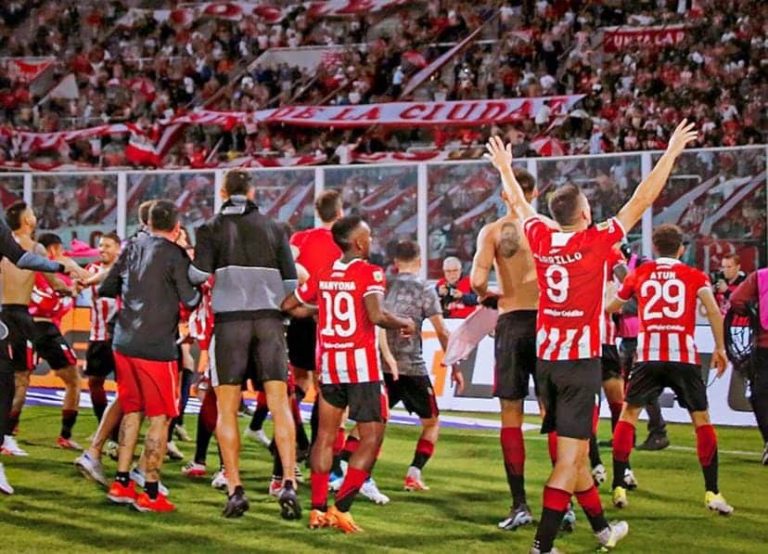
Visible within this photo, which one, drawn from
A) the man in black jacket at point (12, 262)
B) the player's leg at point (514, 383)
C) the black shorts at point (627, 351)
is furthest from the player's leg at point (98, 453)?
the black shorts at point (627, 351)

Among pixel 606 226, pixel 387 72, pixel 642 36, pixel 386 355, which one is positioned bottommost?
pixel 386 355

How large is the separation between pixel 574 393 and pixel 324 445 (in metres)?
1.68

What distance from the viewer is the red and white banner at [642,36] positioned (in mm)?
23328

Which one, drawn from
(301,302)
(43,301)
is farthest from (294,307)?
(43,301)

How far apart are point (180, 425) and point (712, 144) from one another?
1210cm

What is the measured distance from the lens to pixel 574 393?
6266 millimetres

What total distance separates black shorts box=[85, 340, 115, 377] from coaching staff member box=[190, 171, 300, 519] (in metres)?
3.02

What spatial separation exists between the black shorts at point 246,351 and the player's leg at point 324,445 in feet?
1.47

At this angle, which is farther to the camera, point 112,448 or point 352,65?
point 352,65

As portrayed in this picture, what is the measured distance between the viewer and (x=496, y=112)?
22.7 metres

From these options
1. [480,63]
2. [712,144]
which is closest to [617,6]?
[480,63]

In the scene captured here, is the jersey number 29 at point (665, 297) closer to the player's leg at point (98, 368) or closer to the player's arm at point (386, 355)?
the player's arm at point (386, 355)

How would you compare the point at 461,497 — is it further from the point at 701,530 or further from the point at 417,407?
the point at 701,530

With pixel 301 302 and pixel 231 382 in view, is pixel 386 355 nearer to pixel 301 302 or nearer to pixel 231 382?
pixel 301 302
